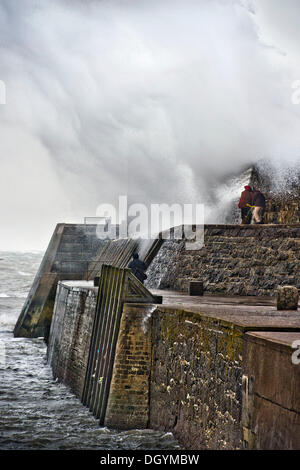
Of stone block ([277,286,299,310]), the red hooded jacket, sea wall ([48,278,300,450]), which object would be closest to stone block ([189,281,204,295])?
Result: sea wall ([48,278,300,450])

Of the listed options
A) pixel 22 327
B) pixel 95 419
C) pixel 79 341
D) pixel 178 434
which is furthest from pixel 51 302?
pixel 178 434

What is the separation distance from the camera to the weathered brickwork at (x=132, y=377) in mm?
9586

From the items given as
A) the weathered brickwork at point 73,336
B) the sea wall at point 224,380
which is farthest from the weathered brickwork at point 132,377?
the weathered brickwork at point 73,336

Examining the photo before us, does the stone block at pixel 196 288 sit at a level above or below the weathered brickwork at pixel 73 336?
above

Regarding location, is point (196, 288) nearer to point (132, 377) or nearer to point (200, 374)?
point (132, 377)

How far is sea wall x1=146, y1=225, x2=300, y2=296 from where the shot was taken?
14898mm

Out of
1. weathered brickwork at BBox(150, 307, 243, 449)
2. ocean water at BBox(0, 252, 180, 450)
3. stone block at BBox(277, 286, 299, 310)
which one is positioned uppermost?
stone block at BBox(277, 286, 299, 310)

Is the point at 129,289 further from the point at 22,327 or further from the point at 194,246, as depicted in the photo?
the point at 22,327

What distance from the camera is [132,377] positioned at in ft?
31.7

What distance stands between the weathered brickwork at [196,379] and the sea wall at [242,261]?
5.79 m

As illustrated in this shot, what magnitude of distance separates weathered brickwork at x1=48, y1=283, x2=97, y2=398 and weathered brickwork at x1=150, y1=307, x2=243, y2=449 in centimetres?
302

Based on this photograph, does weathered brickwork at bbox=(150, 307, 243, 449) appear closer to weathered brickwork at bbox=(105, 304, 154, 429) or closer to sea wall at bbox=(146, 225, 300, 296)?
weathered brickwork at bbox=(105, 304, 154, 429)

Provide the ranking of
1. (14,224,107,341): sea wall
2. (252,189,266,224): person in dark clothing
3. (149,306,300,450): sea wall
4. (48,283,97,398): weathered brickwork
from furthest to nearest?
(14,224,107,341): sea wall, (252,189,266,224): person in dark clothing, (48,283,97,398): weathered brickwork, (149,306,300,450): sea wall

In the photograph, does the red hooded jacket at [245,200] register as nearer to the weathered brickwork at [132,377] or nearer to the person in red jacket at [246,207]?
the person in red jacket at [246,207]
